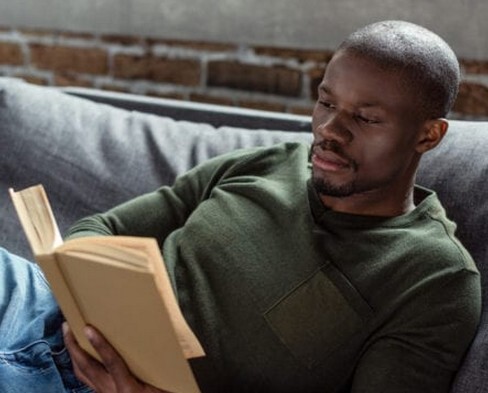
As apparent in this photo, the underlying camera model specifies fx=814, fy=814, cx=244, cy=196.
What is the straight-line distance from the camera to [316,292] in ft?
3.43

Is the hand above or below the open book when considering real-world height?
below

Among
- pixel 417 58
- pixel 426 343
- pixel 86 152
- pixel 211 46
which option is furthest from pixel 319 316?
pixel 211 46

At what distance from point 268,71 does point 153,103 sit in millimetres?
454

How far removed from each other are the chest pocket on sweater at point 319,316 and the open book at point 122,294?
17 cm

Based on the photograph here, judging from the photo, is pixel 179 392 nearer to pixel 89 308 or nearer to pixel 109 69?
pixel 89 308

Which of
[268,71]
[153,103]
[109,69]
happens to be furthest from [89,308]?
[109,69]

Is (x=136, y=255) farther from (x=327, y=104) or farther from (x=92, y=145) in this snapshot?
(x=92, y=145)

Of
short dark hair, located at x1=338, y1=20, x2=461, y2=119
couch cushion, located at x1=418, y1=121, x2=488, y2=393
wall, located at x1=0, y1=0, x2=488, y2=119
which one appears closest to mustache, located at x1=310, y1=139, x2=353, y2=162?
short dark hair, located at x1=338, y1=20, x2=461, y2=119

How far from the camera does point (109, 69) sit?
2188 millimetres

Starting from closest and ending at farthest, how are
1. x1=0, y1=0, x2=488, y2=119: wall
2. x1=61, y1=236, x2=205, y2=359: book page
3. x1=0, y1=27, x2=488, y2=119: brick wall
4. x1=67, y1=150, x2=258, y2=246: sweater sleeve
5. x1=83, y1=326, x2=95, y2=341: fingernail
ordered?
x1=61, y1=236, x2=205, y2=359: book page
x1=83, y1=326, x2=95, y2=341: fingernail
x1=67, y1=150, x2=258, y2=246: sweater sleeve
x1=0, y1=0, x2=488, y2=119: wall
x1=0, y1=27, x2=488, y2=119: brick wall

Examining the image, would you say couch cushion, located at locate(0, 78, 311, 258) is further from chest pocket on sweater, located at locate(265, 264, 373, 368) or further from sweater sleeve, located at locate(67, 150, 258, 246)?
chest pocket on sweater, located at locate(265, 264, 373, 368)

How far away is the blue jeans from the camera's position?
3.35 feet

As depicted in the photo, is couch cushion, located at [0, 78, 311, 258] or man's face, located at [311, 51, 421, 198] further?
couch cushion, located at [0, 78, 311, 258]

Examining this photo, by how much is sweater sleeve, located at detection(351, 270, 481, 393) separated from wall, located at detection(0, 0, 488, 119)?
0.91 m
